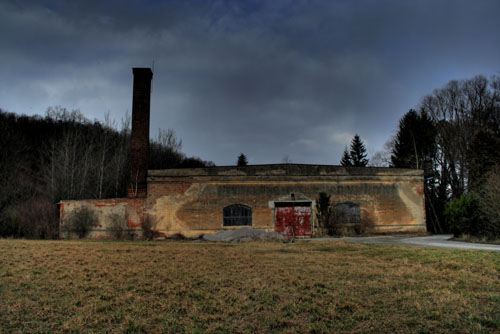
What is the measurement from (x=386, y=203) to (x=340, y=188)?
303 centimetres

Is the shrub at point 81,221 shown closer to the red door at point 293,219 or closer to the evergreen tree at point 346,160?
the red door at point 293,219

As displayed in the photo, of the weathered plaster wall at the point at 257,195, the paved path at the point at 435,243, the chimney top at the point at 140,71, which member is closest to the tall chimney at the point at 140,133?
the chimney top at the point at 140,71

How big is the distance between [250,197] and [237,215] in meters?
1.30

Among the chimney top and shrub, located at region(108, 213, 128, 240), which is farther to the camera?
the chimney top

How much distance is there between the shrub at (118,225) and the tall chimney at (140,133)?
1.51m

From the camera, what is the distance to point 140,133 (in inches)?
843

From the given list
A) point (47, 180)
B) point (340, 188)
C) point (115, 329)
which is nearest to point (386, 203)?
point (340, 188)

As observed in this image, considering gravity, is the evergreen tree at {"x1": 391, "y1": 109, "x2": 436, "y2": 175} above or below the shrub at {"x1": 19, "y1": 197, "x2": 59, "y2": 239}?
above

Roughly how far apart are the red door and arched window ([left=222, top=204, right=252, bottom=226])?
5.68 feet

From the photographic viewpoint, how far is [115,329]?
15.4 ft

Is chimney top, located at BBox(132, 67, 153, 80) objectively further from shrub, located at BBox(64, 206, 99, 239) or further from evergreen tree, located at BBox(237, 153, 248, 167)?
evergreen tree, located at BBox(237, 153, 248, 167)

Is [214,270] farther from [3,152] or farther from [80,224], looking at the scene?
[3,152]

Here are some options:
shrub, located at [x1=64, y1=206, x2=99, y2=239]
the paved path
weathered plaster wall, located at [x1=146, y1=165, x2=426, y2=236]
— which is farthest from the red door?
shrub, located at [x1=64, y1=206, x2=99, y2=239]

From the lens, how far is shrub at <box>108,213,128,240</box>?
19594mm
